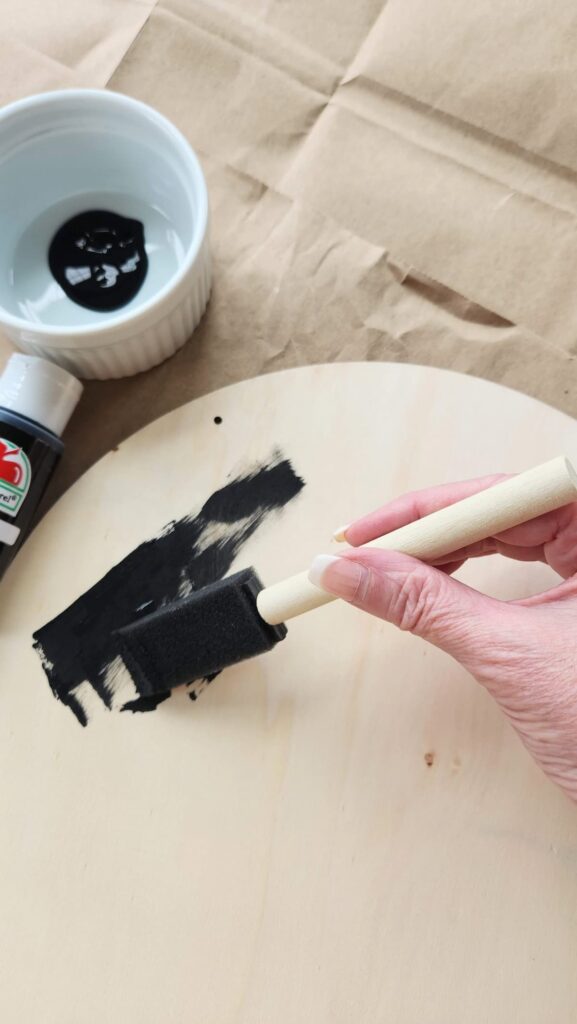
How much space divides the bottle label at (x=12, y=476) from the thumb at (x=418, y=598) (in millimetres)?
306

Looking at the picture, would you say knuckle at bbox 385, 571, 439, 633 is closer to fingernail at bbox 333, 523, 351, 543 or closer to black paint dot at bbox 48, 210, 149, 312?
fingernail at bbox 333, 523, 351, 543

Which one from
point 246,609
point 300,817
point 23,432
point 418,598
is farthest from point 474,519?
point 23,432

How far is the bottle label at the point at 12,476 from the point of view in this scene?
692 millimetres

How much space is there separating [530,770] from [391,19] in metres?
0.86

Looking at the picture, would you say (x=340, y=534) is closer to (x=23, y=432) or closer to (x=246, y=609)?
(x=246, y=609)

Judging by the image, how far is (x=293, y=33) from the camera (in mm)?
944

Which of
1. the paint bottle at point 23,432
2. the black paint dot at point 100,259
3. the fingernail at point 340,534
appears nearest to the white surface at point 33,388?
the paint bottle at point 23,432

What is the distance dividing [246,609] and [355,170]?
1.89ft

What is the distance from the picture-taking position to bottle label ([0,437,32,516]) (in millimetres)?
692

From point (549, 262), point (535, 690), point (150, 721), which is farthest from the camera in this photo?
point (549, 262)

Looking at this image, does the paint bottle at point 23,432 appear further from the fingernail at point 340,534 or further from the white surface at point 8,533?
the fingernail at point 340,534

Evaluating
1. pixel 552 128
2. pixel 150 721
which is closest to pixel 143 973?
pixel 150 721

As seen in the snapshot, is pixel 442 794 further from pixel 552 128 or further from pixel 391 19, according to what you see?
pixel 391 19

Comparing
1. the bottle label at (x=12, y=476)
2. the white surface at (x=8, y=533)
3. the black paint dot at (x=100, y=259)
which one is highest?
the black paint dot at (x=100, y=259)
